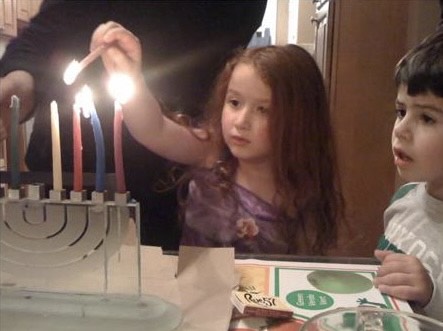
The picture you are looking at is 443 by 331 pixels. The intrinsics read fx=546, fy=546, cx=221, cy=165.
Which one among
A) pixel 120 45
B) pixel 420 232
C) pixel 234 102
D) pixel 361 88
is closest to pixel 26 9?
pixel 120 45

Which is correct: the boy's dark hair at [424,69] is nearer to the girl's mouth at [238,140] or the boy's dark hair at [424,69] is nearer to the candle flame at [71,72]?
the girl's mouth at [238,140]

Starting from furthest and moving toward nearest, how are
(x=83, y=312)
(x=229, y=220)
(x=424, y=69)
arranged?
(x=229, y=220), (x=424, y=69), (x=83, y=312)

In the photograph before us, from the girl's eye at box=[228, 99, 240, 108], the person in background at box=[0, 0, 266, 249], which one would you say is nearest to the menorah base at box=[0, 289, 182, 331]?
the person in background at box=[0, 0, 266, 249]

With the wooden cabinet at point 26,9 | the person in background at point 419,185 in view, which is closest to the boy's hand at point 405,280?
the person in background at point 419,185

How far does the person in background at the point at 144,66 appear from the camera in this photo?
65 cm

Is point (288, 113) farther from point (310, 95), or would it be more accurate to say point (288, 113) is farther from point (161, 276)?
point (161, 276)

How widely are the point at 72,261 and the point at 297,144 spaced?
32 cm

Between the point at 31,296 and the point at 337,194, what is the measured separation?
41cm

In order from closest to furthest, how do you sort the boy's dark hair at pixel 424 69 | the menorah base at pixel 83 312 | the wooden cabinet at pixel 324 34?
the menorah base at pixel 83 312
the boy's dark hair at pixel 424 69
the wooden cabinet at pixel 324 34

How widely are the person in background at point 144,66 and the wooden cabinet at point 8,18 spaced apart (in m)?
0.01

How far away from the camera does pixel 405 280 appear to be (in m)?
0.58

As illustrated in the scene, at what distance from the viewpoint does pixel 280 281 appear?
604mm

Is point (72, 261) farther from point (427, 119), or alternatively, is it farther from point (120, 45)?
point (427, 119)

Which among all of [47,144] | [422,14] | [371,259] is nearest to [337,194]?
[371,259]
